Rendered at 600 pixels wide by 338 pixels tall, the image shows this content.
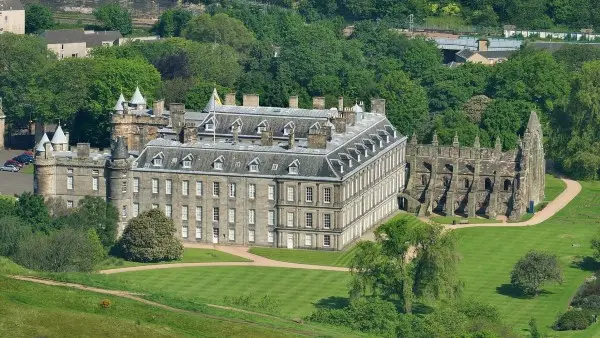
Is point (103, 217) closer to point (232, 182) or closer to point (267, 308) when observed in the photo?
point (232, 182)

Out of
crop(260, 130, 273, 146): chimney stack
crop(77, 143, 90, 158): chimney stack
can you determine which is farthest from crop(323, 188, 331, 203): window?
crop(77, 143, 90, 158): chimney stack

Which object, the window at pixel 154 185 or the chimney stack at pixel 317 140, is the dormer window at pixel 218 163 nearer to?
the window at pixel 154 185

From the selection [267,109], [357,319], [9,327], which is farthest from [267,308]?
[267,109]

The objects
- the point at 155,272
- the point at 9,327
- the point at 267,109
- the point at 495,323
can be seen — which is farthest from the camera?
the point at 267,109

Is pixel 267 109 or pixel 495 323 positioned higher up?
pixel 267 109

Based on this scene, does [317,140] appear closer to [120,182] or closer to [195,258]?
[195,258]

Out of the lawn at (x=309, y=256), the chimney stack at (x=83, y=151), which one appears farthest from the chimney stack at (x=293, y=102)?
the lawn at (x=309, y=256)
